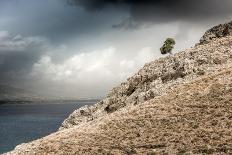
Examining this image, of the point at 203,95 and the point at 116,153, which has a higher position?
the point at 203,95

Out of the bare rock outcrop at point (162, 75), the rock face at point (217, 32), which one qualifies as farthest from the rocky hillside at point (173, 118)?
the rock face at point (217, 32)

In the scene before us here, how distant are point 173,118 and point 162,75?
52.5ft

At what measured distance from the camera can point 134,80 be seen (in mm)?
67000

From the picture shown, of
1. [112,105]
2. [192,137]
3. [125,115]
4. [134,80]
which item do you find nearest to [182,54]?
[134,80]

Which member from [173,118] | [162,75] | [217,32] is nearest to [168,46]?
[217,32]

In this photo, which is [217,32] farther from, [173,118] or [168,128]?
[168,128]

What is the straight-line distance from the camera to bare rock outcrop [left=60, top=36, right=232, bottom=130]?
189 ft

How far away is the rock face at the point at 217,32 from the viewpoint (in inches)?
2822

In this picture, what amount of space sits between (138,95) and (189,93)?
1012cm

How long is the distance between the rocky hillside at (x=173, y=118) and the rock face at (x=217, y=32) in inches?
314

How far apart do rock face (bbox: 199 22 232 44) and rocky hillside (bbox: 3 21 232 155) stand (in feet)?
26.2

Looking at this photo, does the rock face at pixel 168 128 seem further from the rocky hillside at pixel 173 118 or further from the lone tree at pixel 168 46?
the lone tree at pixel 168 46

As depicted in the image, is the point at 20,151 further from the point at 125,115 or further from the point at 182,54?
the point at 182,54

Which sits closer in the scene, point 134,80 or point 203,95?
point 203,95
